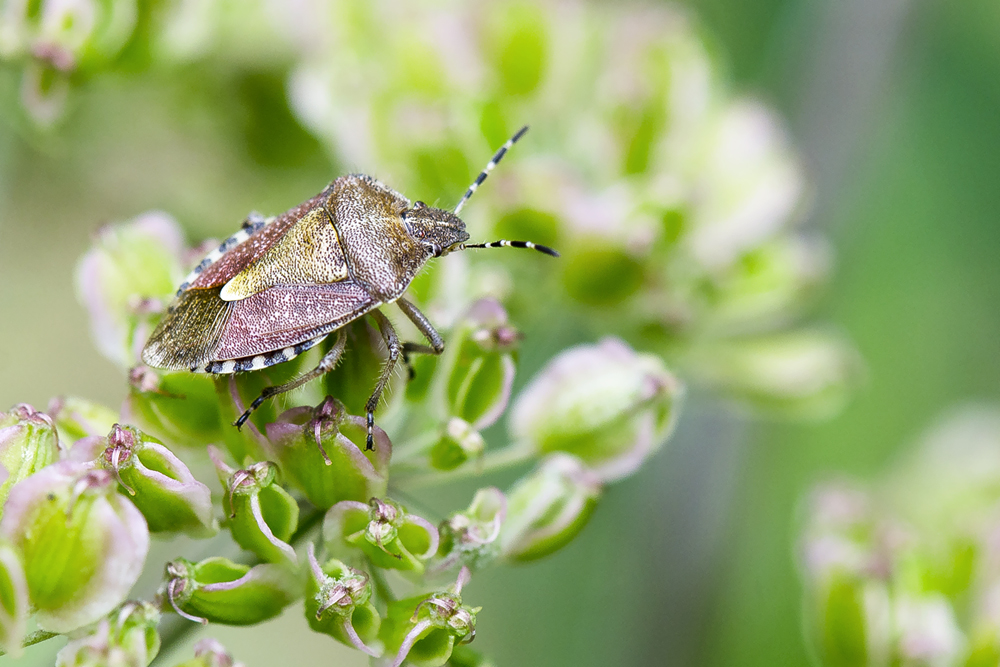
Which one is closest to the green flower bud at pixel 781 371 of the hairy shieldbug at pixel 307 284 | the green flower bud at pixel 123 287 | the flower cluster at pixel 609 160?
the flower cluster at pixel 609 160

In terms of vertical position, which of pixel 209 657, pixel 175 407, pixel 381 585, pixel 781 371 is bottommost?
pixel 209 657

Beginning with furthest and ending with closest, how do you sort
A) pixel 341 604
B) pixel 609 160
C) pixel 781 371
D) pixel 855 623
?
1. pixel 781 371
2. pixel 609 160
3. pixel 855 623
4. pixel 341 604

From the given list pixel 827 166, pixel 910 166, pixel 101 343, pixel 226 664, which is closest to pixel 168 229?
pixel 101 343

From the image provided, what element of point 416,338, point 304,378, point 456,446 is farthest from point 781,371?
point 304,378

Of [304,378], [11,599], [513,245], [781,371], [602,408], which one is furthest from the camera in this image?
[781,371]

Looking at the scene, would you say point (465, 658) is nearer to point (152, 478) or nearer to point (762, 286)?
point (152, 478)

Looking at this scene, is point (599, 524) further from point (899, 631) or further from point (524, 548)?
point (524, 548)
